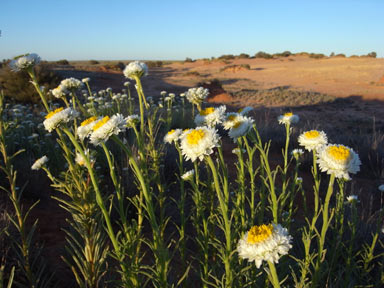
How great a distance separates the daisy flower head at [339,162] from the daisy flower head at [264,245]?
0.57 metres

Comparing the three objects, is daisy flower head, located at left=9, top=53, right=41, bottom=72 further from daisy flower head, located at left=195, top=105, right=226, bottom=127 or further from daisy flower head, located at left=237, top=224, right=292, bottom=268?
daisy flower head, located at left=237, top=224, right=292, bottom=268

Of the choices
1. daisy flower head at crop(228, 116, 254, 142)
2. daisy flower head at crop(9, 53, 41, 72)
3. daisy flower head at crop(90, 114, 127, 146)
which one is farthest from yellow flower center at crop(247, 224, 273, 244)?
daisy flower head at crop(9, 53, 41, 72)

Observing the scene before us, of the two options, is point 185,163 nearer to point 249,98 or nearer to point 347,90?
point 249,98

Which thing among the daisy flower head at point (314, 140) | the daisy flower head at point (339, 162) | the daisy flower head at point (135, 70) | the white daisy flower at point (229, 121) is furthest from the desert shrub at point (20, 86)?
the daisy flower head at point (339, 162)

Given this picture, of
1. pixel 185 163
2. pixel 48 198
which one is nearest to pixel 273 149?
pixel 185 163

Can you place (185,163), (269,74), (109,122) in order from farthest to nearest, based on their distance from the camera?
(269,74), (185,163), (109,122)

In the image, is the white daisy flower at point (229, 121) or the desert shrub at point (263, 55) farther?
the desert shrub at point (263, 55)

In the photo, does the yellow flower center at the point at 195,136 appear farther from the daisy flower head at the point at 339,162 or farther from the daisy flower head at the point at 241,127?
the daisy flower head at the point at 339,162

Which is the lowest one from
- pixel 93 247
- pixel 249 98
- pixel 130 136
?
pixel 249 98

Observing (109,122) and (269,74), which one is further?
(269,74)

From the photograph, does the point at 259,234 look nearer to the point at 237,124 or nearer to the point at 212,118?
the point at 237,124

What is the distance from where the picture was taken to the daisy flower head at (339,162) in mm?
1621

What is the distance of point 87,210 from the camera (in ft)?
5.97

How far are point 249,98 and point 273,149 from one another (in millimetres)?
9570
